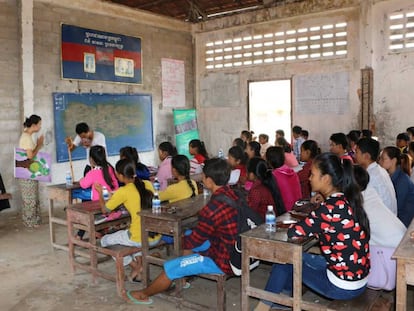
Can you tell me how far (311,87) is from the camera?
8.38 metres

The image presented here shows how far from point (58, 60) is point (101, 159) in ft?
11.1

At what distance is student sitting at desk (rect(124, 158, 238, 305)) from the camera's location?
122 inches

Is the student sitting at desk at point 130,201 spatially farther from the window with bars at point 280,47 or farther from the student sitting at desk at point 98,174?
the window with bars at point 280,47

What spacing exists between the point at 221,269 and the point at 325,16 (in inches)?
251

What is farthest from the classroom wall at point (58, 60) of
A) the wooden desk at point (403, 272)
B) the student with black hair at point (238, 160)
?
the wooden desk at point (403, 272)

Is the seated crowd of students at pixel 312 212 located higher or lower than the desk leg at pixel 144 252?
higher

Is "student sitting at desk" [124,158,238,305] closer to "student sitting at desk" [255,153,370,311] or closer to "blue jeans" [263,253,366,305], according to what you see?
"blue jeans" [263,253,366,305]

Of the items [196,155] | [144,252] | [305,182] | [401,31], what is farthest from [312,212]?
[401,31]

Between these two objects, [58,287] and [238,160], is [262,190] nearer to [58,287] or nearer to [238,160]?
[238,160]

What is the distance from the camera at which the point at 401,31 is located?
7410 millimetres

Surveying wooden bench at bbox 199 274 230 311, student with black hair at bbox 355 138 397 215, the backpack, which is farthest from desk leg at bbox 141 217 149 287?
student with black hair at bbox 355 138 397 215

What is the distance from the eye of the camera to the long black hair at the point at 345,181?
2559 millimetres

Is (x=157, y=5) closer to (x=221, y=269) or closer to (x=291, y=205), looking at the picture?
(x=291, y=205)

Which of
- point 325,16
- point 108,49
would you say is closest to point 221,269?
point 108,49
